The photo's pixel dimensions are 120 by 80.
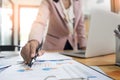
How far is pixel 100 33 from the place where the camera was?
3.25 feet

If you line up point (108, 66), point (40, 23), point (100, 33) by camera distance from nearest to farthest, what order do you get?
point (108, 66) → point (100, 33) → point (40, 23)

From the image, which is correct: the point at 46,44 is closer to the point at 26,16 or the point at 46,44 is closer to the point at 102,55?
the point at 102,55

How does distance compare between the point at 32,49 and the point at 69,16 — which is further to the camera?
the point at 69,16

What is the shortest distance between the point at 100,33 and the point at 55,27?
1.41 ft

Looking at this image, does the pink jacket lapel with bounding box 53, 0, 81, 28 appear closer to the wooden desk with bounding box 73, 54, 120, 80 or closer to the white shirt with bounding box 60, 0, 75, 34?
the white shirt with bounding box 60, 0, 75, 34

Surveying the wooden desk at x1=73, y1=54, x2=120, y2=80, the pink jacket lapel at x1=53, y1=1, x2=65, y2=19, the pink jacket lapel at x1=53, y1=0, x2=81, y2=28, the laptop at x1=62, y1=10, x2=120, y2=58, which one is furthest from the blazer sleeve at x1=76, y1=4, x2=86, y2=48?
the wooden desk at x1=73, y1=54, x2=120, y2=80

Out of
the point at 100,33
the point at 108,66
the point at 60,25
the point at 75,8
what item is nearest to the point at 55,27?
the point at 60,25

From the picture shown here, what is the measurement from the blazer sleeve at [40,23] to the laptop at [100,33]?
26 cm

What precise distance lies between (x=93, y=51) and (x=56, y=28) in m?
0.42

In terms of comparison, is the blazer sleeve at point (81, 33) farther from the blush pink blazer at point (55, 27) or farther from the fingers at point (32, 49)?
the fingers at point (32, 49)

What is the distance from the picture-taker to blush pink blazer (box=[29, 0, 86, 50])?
1.15 m

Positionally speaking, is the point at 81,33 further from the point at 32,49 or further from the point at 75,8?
the point at 32,49

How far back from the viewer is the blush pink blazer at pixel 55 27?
1.15 metres

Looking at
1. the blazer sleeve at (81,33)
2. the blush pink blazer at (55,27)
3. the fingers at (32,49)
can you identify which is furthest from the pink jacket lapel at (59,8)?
the fingers at (32,49)
